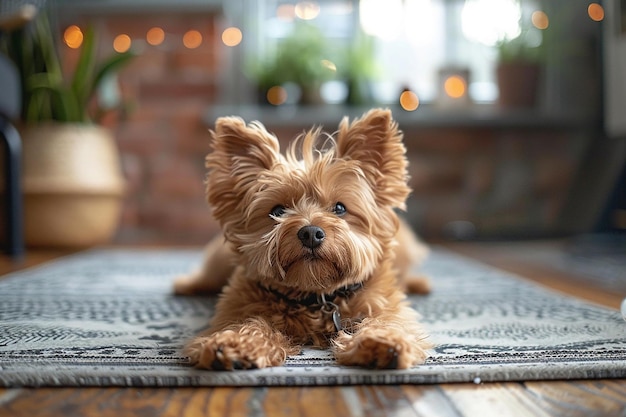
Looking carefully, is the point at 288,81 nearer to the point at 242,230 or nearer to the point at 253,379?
the point at 242,230

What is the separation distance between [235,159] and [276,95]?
272cm

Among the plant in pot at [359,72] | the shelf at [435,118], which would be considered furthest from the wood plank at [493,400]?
the plant in pot at [359,72]

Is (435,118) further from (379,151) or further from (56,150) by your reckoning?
(379,151)

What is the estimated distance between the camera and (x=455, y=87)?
4.11m

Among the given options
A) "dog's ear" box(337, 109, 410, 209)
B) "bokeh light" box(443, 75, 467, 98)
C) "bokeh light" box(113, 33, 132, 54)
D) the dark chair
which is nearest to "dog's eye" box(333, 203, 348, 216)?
"dog's ear" box(337, 109, 410, 209)

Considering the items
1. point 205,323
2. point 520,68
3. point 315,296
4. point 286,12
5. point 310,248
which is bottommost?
point 205,323

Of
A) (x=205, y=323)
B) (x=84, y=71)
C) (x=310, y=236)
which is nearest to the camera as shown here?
(x=310, y=236)

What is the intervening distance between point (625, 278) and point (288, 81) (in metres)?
2.36

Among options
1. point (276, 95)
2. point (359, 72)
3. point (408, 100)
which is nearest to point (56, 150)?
point (276, 95)

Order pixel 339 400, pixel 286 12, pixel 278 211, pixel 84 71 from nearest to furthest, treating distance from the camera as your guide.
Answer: pixel 339 400 → pixel 278 211 → pixel 84 71 → pixel 286 12

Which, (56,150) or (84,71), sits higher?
(84,71)

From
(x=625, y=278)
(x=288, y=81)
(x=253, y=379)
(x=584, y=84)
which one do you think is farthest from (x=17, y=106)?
(x=584, y=84)

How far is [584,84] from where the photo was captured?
→ 13.2ft

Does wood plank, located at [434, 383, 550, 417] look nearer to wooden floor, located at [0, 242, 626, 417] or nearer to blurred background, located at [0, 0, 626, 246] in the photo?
wooden floor, located at [0, 242, 626, 417]
